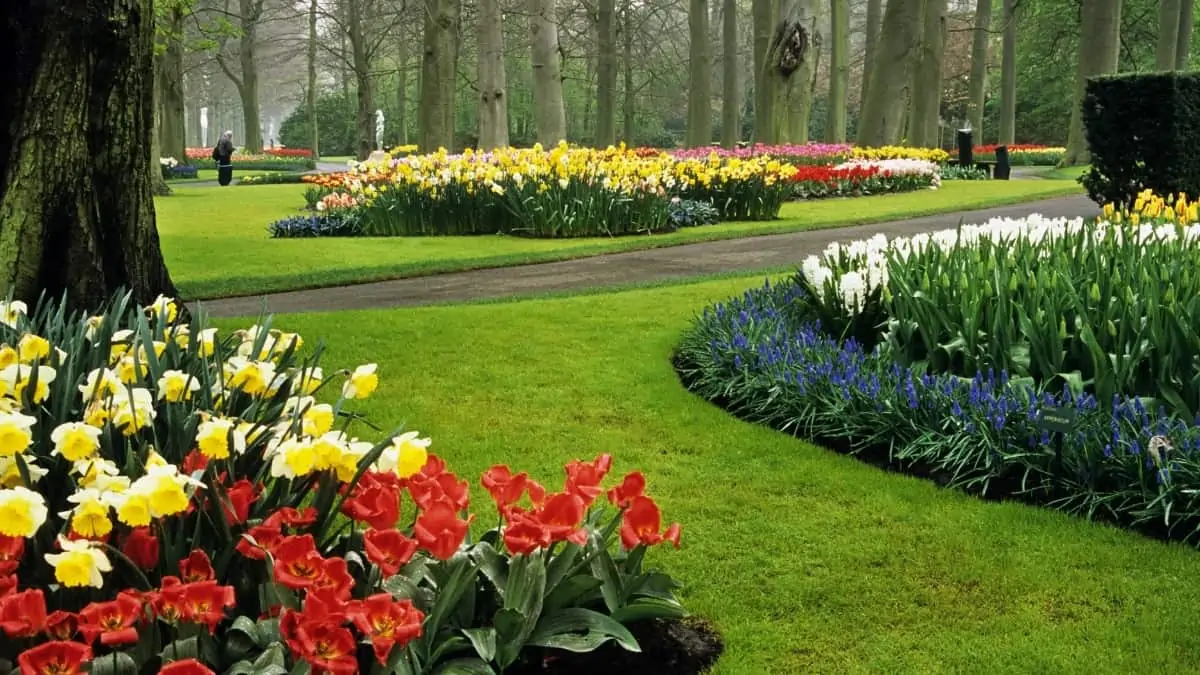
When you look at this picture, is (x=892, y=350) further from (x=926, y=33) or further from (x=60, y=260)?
(x=926, y=33)

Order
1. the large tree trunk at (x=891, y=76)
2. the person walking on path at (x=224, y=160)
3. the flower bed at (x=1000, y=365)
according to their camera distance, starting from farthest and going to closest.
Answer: the person walking on path at (x=224, y=160) < the large tree trunk at (x=891, y=76) < the flower bed at (x=1000, y=365)

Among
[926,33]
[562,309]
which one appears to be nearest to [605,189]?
[562,309]

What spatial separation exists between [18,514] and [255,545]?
410 mm

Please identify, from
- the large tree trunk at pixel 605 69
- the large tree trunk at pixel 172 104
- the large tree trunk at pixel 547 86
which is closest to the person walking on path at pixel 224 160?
the large tree trunk at pixel 172 104

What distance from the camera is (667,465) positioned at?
4.23 metres

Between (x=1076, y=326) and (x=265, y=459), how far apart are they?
10.8ft

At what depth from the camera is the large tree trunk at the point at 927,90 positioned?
26.0 meters

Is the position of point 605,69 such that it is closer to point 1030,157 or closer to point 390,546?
point 1030,157

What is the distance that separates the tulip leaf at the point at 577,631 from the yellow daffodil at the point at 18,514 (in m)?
1.03

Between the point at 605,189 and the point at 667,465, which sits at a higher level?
the point at 605,189

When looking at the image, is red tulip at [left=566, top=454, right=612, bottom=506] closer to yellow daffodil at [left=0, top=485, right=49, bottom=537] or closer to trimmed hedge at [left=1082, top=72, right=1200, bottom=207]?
yellow daffodil at [left=0, top=485, right=49, bottom=537]

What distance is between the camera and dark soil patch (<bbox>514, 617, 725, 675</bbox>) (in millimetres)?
2510

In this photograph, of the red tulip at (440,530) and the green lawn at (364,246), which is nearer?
the red tulip at (440,530)

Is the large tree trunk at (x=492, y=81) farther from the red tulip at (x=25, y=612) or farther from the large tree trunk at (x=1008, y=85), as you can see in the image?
the large tree trunk at (x=1008, y=85)
